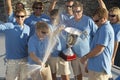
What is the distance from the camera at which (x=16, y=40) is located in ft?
21.5

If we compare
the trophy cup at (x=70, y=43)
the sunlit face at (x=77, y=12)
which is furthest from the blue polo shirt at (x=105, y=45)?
the sunlit face at (x=77, y=12)

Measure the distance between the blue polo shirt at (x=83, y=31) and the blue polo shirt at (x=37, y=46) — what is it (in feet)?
2.23

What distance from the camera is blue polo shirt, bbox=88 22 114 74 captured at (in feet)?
18.9

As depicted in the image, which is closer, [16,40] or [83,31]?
[16,40]

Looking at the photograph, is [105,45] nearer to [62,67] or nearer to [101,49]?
[101,49]

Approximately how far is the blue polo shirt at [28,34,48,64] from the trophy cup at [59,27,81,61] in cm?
45

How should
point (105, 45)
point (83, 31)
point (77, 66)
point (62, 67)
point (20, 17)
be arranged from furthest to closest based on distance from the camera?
point (77, 66) → point (62, 67) → point (83, 31) → point (20, 17) → point (105, 45)

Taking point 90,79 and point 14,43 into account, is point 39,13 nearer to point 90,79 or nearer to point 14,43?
point 14,43

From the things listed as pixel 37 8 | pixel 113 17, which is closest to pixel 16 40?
pixel 37 8

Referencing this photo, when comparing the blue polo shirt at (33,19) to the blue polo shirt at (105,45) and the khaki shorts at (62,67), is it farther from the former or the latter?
the blue polo shirt at (105,45)

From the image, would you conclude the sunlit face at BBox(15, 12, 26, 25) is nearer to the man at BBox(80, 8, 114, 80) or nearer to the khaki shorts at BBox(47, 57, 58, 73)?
the khaki shorts at BBox(47, 57, 58, 73)

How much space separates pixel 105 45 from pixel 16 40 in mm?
1525

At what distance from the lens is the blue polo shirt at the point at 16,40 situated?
652 centimetres

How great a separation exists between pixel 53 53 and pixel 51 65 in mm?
235
